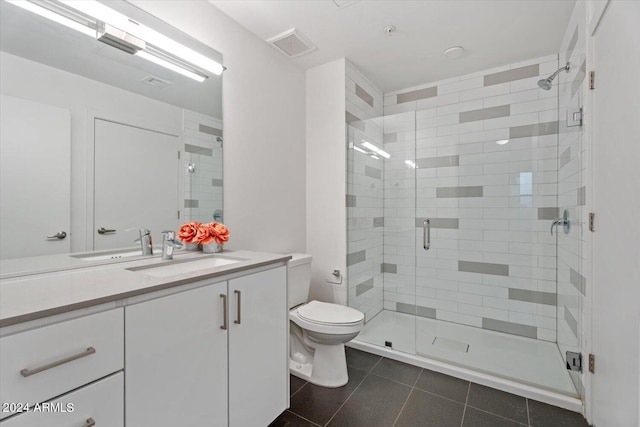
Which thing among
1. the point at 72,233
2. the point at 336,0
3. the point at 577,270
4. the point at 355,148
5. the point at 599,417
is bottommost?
the point at 599,417

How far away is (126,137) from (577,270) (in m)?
2.61

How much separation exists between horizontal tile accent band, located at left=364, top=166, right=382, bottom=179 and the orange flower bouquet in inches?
58.9

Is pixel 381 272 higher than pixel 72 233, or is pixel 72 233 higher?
pixel 72 233

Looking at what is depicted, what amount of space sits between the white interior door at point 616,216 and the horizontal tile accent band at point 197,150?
197 centimetres

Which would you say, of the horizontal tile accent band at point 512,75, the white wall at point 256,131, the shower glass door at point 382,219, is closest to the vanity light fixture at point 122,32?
the white wall at point 256,131

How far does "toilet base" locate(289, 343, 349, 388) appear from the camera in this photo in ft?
6.32

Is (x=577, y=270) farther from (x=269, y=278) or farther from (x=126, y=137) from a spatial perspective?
(x=126, y=137)

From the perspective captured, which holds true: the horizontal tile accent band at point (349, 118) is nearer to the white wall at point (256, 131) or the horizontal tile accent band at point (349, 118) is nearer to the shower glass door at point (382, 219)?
the shower glass door at point (382, 219)

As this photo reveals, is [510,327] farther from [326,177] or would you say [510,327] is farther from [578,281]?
[326,177]

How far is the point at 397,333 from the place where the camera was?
2529 mm

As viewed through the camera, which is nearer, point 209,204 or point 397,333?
point 209,204

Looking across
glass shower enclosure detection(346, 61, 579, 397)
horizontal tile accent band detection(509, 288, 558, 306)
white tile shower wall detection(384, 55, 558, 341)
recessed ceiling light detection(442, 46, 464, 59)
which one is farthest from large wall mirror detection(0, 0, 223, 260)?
horizontal tile accent band detection(509, 288, 558, 306)

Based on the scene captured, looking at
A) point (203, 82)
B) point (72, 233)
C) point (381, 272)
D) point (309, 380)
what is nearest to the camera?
point (72, 233)

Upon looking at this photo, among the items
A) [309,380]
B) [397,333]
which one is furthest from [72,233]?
[397,333]
